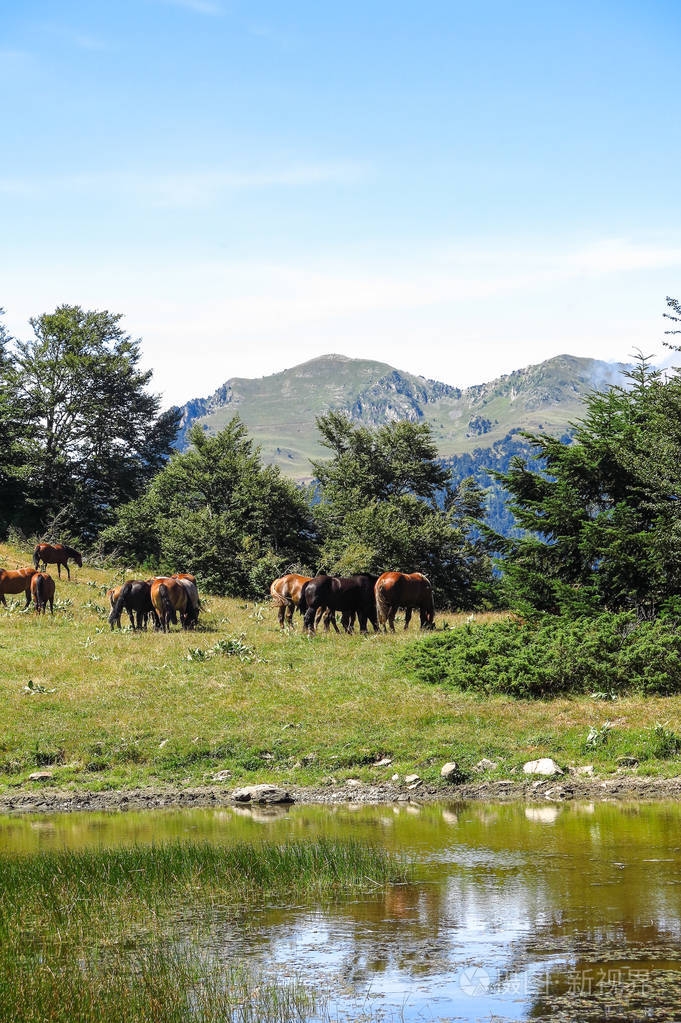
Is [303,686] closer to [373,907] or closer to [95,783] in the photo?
[95,783]

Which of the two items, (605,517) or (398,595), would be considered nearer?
(605,517)

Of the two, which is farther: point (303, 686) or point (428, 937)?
point (303, 686)

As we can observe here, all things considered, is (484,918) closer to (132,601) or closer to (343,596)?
(343,596)

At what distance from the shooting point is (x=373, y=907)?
11.2 metres

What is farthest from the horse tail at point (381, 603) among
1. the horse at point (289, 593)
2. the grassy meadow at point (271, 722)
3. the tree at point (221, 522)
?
the tree at point (221, 522)

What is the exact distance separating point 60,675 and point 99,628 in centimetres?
795

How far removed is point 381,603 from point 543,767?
46.0 ft

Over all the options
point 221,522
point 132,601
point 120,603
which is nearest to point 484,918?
point 132,601

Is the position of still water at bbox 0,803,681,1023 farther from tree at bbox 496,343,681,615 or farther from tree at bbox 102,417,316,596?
tree at bbox 102,417,316,596

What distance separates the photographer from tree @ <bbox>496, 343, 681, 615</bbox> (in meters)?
26.3

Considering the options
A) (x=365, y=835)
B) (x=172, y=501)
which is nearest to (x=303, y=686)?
(x=365, y=835)

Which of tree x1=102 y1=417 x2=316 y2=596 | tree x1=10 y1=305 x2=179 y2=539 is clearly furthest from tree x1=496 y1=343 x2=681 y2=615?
tree x1=10 y1=305 x2=179 y2=539

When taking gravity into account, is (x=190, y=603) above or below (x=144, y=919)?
above

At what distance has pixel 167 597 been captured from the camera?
3334 cm
